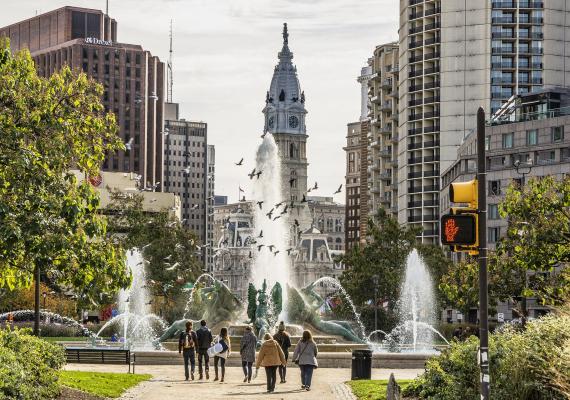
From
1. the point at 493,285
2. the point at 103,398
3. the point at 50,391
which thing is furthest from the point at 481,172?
the point at 493,285

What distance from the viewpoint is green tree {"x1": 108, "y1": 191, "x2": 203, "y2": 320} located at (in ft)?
316

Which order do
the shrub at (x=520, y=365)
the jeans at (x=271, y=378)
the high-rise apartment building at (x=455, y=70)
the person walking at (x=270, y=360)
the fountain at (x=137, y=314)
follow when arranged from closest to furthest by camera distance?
the shrub at (x=520, y=365) → the jeans at (x=271, y=378) → the person walking at (x=270, y=360) → the fountain at (x=137, y=314) → the high-rise apartment building at (x=455, y=70)

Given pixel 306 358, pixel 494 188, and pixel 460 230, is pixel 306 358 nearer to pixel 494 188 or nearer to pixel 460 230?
pixel 460 230

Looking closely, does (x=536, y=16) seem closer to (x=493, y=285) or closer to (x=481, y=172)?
(x=493, y=285)

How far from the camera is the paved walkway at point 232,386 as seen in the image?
3356 cm

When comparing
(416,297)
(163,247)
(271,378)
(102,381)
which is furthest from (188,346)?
(163,247)

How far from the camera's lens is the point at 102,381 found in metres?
36.1

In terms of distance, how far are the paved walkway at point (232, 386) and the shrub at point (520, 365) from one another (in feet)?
26.1

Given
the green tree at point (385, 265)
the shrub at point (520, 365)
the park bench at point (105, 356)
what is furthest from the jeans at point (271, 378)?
the green tree at point (385, 265)

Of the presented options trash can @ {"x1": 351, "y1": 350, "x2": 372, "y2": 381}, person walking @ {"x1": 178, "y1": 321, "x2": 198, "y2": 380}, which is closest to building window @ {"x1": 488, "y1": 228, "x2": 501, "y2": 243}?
trash can @ {"x1": 351, "y1": 350, "x2": 372, "y2": 381}

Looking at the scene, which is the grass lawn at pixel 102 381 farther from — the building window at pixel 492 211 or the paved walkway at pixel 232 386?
the building window at pixel 492 211

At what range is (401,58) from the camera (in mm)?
151375

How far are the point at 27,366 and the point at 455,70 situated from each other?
391 feet

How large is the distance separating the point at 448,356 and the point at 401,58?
126 meters
